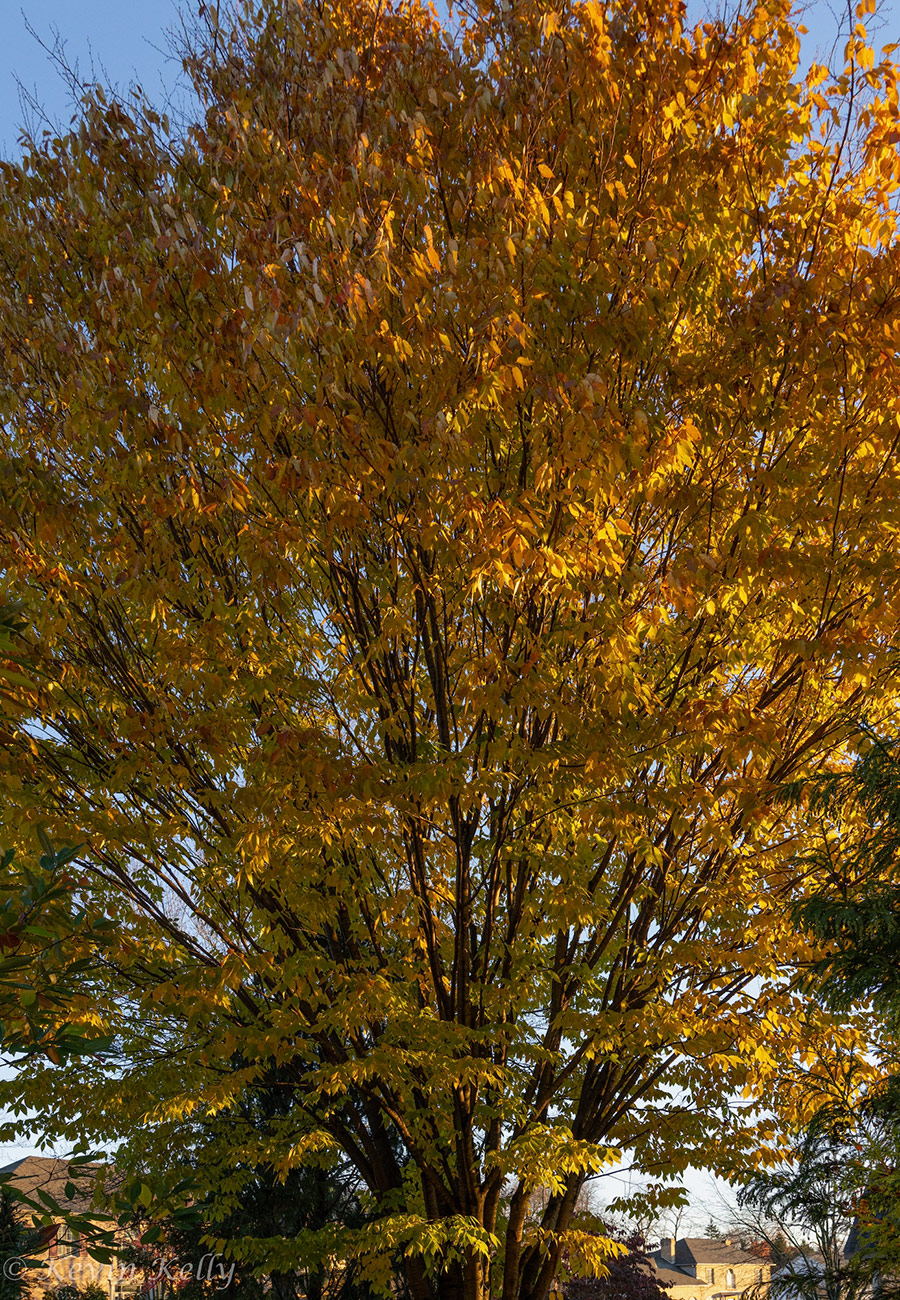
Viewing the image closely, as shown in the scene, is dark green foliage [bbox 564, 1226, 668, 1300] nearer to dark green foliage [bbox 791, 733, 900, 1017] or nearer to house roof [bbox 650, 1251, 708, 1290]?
dark green foliage [bbox 791, 733, 900, 1017]

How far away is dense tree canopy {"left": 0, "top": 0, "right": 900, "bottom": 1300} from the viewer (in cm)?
520

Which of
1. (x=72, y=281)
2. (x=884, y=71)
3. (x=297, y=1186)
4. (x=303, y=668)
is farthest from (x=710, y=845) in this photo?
(x=297, y=1186)

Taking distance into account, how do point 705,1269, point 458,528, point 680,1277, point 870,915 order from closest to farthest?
point 870,915
point 458,528
point 680,1277
point 705,1269

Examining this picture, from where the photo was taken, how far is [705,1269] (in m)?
53.6

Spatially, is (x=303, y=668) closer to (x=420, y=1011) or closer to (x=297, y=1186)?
(x=420, y=1011)

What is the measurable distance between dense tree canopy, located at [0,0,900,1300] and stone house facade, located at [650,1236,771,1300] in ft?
172

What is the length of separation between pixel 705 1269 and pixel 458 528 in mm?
61415

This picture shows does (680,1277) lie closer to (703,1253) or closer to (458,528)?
(703,1253)

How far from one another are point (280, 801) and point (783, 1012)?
4.91 m

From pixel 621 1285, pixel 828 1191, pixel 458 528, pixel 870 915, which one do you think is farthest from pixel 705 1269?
pixel 458 528

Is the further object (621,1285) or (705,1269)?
(705,1269)

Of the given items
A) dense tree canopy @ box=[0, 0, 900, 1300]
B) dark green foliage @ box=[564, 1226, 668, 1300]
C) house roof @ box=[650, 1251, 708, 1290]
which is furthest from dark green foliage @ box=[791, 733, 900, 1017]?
house roof @ box=[650, 1251, 708, 1290]

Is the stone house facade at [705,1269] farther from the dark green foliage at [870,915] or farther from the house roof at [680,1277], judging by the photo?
the dark green foliage at [870,915]

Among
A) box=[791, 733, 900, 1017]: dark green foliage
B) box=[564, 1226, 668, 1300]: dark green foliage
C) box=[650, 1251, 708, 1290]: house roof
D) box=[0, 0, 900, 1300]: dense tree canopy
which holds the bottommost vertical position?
box=[650, 1251, 708, 1290]: house roof
